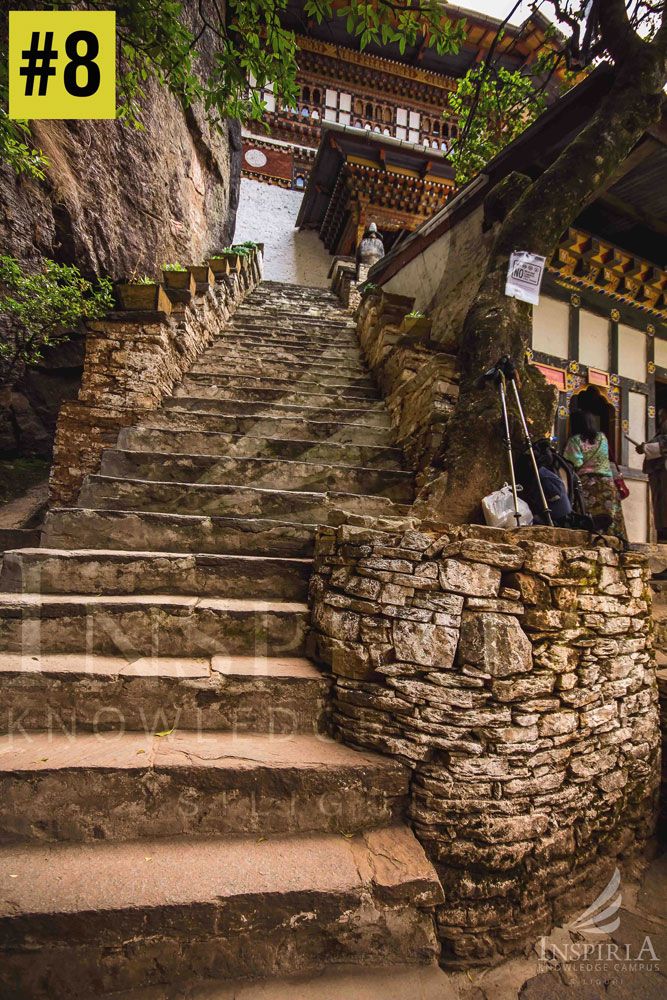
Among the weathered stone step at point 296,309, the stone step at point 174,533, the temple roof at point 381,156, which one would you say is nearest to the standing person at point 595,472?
the stone step at point 174,533

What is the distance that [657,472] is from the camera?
6.03m

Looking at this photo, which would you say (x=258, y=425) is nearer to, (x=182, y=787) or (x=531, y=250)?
(x=531, y=250)

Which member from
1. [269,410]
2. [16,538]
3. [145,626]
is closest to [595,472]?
[269,410]

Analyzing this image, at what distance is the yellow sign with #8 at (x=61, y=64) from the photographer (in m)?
2.87

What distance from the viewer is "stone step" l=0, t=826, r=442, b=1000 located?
1.53 m

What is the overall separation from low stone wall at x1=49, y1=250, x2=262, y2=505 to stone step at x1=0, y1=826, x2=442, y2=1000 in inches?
113

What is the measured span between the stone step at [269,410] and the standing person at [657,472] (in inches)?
152

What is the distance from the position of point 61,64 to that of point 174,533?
3315mm

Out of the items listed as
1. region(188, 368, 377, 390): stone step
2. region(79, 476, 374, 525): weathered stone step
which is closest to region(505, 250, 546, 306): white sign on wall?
region(188, 368, 377, 390): stone step

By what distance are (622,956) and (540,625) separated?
1.67 m

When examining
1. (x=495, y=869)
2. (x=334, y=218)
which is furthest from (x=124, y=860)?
(x=334, y=218)

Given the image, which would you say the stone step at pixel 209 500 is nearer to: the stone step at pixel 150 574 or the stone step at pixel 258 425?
the stone step at pixel 150 574

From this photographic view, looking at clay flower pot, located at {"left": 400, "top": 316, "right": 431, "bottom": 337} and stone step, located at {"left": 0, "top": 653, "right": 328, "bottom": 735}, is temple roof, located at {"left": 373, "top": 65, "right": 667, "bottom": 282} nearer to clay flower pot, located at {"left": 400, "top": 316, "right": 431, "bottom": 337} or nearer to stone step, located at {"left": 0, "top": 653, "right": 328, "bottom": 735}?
clay flower pot, located at {"left": 400, "top": 316, "right": 431, "bottom": 337}

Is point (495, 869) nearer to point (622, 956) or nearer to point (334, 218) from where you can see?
point (622, 956)
